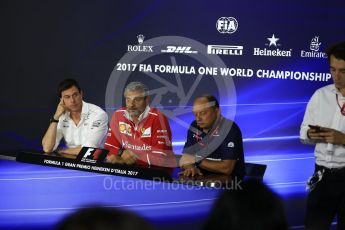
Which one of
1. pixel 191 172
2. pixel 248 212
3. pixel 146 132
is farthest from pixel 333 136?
pixel 248 212

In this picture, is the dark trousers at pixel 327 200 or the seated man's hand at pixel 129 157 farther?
the seated man's hand at pixel 129 157

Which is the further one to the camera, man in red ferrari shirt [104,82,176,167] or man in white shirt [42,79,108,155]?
man in white shirt [42,79,108,155]

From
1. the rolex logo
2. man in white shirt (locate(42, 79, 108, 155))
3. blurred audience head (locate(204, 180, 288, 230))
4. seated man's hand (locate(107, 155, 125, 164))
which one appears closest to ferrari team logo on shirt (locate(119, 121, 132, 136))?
man in white shirt (locate(42, 79, 108, 155))

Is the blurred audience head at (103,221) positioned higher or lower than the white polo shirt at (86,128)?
higher

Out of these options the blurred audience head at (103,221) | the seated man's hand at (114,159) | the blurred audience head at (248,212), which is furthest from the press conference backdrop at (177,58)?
the blurred audience head at (103,221)

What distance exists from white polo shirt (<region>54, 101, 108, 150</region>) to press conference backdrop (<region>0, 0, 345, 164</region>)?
0.09m

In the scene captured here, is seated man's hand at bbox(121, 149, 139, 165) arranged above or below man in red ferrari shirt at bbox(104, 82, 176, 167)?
below

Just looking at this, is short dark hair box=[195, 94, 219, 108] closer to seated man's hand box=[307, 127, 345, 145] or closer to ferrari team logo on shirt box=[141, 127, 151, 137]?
ferrari team logo on shirt box=[141, 127, 151, 137]

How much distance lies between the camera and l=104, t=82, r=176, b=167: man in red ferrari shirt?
4555 millimetres

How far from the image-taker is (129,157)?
14.6 ft

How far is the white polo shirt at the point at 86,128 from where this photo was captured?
190 inches

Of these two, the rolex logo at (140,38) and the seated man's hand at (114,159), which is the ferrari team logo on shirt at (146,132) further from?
the rolex logo at (140,38)

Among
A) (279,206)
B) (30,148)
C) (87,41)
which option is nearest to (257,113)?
(87,41)

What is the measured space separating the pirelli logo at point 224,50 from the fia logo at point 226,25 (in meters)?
0.12
